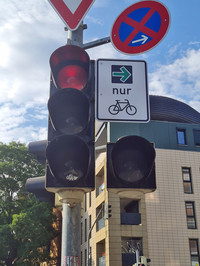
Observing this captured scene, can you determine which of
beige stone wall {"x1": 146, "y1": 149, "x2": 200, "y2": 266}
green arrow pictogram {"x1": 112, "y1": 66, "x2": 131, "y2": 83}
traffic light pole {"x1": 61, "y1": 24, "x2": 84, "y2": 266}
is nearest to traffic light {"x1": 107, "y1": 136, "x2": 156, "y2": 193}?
traffic light pole {"x1": 61, "y1": 24, "x2": 84, "y2": 266}

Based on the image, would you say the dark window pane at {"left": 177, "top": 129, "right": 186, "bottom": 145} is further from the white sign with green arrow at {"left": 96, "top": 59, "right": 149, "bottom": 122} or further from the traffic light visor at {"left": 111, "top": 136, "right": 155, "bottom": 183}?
the traffic light visor at {"left": 111, "top": 136, "right": 155, "bottom": 183}

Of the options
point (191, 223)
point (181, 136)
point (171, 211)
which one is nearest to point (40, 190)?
point (171, 211)

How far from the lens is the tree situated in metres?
32.8

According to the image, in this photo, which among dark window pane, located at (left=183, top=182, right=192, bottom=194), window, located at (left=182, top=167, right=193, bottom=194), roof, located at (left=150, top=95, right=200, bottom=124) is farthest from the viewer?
roof, located at (left=150, top=95, right=200, bottom=124)

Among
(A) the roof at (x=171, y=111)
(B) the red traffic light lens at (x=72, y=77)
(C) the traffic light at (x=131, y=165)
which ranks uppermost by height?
(A) the roof at (x=171, y=111)

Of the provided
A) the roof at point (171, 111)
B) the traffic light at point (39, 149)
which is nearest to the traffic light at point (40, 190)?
the traffic light at point (39, 149)

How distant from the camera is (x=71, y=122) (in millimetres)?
2826

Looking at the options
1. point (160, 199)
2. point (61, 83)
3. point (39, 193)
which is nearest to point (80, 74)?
point (61, 83)

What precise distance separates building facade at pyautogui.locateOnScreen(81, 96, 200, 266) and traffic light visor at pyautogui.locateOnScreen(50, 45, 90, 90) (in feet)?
78.1

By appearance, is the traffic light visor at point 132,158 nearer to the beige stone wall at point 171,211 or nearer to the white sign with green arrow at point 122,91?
the white sign with green arrow at point 122,91

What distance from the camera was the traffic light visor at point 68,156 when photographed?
8.39 feet

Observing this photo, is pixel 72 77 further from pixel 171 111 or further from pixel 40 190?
pixel 171 111

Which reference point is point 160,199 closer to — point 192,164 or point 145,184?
point 192,164

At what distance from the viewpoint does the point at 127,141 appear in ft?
8.87
